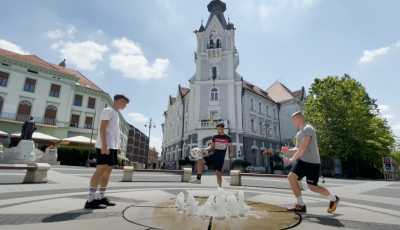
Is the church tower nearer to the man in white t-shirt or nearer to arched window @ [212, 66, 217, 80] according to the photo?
arched window @ [212, 66, 217, 80]

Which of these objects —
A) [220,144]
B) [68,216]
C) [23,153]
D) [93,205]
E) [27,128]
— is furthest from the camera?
[23,153]

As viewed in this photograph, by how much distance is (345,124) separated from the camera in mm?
21875

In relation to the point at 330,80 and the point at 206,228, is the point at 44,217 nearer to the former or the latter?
the point at 206,228

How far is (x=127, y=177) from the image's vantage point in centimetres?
862

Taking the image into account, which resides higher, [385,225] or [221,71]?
[221,71]

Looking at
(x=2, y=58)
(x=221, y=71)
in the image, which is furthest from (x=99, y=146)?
(x=2, y=58)

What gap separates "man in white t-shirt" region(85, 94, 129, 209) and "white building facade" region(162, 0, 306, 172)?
2206 centimetres

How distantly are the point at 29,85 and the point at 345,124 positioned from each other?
39848 mm

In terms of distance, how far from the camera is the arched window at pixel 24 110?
26734 mm

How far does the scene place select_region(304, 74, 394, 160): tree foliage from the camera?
21297mm

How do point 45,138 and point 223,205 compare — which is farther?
point 45,138

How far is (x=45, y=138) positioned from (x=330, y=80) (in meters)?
32.2

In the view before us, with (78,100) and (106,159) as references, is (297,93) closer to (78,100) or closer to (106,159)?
(78,100)

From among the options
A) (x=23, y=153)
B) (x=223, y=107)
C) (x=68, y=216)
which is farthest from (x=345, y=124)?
(x=23, y=153)
